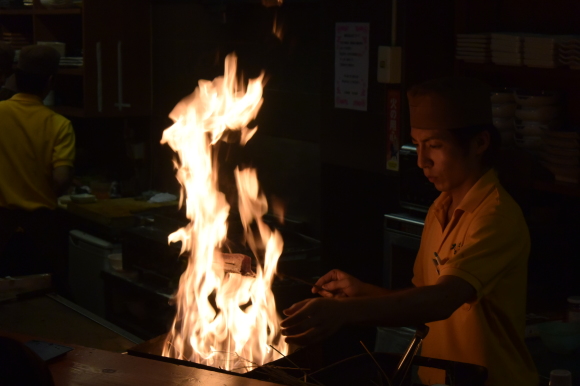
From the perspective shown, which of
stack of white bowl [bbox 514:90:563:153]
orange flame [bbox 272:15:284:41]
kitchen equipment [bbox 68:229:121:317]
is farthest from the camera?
kitchen equipment [bbox 68:229:121:317]

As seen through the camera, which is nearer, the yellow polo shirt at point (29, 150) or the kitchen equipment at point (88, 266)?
the yellow polo shirt at point (29, 150)

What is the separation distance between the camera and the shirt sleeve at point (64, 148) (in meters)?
4.92

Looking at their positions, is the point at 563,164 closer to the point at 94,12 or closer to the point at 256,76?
the point at 256,76

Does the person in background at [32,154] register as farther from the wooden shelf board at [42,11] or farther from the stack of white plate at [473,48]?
the stack of white plate at [473,48]

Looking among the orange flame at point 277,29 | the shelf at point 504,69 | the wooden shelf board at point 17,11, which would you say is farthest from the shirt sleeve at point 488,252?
the wooden shelf board at point 17,11

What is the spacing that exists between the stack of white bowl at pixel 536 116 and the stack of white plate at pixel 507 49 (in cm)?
20

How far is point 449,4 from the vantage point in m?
4.05

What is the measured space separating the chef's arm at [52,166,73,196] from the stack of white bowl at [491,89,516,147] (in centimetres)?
275

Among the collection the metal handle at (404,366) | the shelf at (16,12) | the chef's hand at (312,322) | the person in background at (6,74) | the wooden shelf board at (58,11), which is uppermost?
the shelf at (16,12)

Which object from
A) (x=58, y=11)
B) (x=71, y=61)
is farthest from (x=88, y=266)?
(x=58, y=11)

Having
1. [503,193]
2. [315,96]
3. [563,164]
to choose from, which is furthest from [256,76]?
[503,193]

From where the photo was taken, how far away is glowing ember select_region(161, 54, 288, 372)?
3064mm

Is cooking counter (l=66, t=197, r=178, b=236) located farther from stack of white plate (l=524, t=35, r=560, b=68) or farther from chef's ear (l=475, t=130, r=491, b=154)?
chef's ear (l=475, t=130, r=491, b=154)

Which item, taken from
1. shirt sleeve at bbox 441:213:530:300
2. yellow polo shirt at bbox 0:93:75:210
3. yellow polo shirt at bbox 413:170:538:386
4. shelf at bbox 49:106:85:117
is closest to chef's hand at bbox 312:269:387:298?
yellow polo shirt at bbox 413:170:538:386
